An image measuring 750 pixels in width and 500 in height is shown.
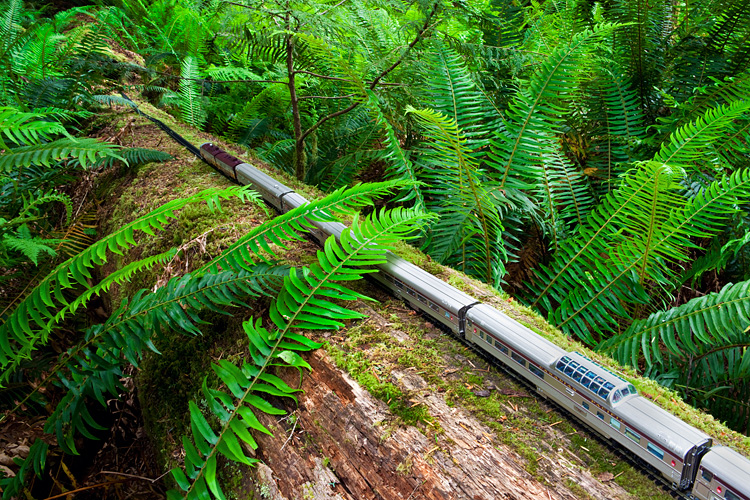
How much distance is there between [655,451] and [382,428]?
1021mm

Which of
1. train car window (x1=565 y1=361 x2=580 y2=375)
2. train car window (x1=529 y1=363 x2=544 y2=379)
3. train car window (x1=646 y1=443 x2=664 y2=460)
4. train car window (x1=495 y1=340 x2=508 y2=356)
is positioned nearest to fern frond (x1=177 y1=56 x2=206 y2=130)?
train car window (x1=495 y1=340 x2=508 y2=356)

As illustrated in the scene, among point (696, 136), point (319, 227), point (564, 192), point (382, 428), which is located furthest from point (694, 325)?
point (319, 227)

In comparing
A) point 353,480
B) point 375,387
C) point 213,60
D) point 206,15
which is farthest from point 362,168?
point 206,15

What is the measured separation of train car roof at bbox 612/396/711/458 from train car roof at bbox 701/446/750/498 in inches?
2.3

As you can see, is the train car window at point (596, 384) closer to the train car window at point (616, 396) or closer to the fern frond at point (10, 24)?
the train car window at point (616, 396)

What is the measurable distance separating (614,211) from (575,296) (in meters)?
0.71

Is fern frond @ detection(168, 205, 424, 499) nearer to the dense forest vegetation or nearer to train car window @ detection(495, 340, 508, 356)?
the dense forest vegetation

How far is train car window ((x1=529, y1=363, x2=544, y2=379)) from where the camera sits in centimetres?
190

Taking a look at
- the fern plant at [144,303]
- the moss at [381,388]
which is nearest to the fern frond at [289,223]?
the fern plant at [144,303]

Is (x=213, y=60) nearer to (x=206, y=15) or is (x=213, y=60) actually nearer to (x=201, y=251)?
(x=206, y=15)

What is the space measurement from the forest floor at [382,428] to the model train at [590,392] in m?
0.08

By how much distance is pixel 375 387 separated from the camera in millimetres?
1923

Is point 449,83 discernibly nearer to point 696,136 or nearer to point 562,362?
point 696,136

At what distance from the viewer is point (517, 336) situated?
2.03 metres
